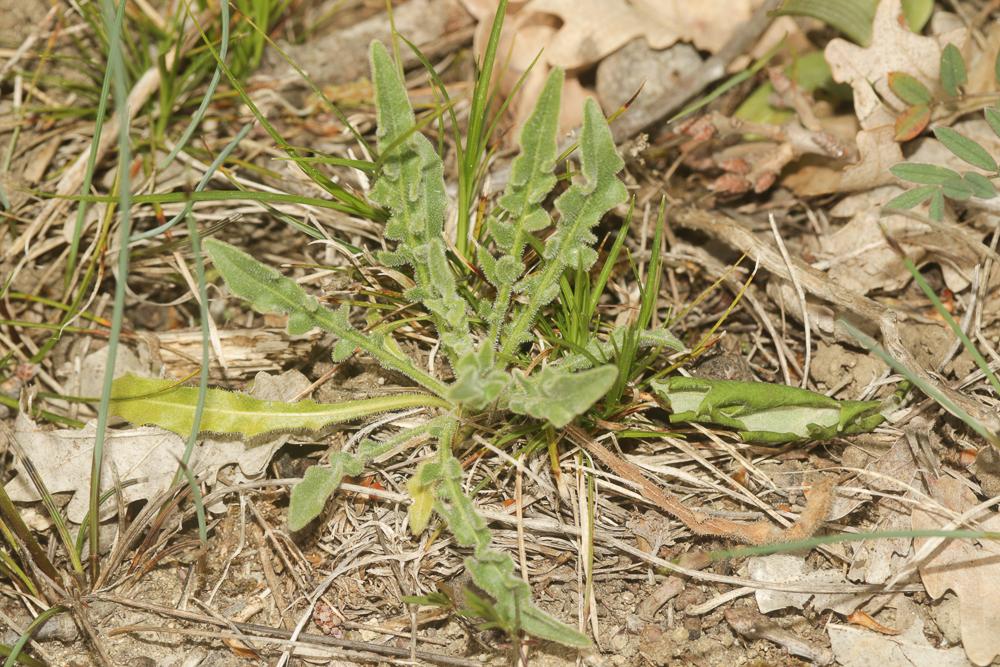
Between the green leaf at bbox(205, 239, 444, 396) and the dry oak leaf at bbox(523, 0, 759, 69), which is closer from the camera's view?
the green leaf at bbox(205, 239, 444, 396)

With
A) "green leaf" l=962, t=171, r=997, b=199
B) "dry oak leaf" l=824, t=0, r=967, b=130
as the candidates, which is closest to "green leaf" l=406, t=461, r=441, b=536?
"green leaf" l=962, t=171, r=997, b=199

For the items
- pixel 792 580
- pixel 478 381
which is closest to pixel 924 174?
pixel 792 580

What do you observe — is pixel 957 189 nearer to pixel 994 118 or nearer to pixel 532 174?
pixel 994 118

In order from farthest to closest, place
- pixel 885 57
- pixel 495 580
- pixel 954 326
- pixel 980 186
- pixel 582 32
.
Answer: pixel 582 32 < pixel 885 57 < pixel 980 186 < pixel 954 326 < pixel 495 580

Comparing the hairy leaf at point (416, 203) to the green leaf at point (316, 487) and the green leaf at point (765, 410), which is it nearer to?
the green leaf at point (316, 487)

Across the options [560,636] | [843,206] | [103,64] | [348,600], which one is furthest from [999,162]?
[103,64]

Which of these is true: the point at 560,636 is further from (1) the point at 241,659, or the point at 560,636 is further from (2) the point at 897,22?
(2) the point at 897,22

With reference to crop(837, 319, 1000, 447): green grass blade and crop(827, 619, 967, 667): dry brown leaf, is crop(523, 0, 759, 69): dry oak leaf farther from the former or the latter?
crop(827, 619, 967, 667): dry brown leaf
